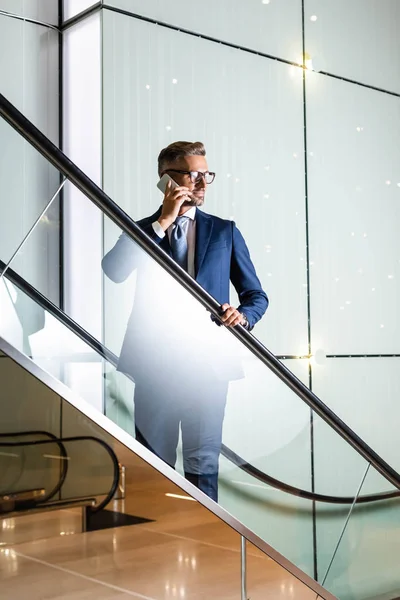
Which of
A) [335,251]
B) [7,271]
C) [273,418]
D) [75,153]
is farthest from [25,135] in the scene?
[335,251]

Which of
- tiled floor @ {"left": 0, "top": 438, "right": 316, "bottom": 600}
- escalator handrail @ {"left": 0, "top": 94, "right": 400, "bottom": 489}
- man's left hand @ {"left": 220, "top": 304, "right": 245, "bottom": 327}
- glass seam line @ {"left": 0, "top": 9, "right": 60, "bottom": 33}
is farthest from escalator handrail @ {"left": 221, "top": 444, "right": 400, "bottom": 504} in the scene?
glass seam line @ {"left": 0, "top": 9, "right": 60, "bottom": 33}

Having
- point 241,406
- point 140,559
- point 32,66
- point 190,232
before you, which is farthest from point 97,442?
point 241,406

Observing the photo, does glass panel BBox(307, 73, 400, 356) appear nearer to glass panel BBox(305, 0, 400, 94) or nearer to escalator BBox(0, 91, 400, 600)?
glass panel BBox(305, 0, 400, 94)

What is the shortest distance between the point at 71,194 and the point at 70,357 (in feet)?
1.83

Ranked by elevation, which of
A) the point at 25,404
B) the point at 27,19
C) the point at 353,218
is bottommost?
the point at 25,404

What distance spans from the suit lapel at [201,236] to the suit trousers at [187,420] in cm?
55

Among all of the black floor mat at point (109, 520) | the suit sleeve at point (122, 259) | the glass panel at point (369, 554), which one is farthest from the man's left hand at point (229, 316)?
the black floor mat at point (109, 520)

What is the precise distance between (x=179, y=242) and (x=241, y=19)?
8.78 feet

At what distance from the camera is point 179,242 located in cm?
329

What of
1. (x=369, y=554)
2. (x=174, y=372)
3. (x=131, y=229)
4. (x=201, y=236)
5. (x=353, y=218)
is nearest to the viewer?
(x=131, y=229)

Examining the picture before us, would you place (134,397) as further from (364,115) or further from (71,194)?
(364,115)

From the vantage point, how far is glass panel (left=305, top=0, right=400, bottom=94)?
18.6ft

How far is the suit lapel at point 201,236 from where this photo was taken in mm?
3293

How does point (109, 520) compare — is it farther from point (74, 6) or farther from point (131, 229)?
point (131, 229)
